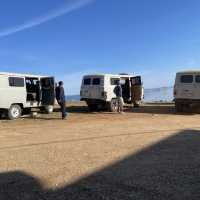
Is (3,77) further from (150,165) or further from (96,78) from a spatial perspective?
(150,165)

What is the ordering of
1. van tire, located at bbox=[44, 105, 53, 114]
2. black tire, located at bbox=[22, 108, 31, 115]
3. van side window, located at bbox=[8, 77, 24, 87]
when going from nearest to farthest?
van side window, located at bbox=[8, 77, 24, 87] < black tire, located at bbox=[22, 108, 31, 115] < van tire, located at bbox=[44, 105, 53, 114]

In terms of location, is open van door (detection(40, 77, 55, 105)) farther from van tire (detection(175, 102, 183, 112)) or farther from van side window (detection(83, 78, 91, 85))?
van tire (detection(175, 102, 183, 112))

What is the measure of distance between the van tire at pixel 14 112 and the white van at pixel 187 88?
8105mm

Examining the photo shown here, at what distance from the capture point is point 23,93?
20.3m

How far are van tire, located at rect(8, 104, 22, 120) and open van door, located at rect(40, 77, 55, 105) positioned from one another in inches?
69.7

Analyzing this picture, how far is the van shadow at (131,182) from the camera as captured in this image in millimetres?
6848

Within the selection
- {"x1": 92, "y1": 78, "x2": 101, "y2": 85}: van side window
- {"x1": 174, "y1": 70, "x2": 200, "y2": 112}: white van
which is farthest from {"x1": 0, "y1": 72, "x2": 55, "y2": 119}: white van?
{"x1": 174, "y1": 70, "x2": 200, "y2": 112}: white van

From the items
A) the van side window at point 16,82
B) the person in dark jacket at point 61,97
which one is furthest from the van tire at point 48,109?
the van side window at point 16,82

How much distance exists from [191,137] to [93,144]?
3.06 m

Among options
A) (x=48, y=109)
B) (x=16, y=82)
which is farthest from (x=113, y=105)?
(x=16, y=82)

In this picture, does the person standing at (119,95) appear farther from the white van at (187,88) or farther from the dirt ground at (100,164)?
the dirt ground at (100,164)

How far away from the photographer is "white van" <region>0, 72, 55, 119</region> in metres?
19.2

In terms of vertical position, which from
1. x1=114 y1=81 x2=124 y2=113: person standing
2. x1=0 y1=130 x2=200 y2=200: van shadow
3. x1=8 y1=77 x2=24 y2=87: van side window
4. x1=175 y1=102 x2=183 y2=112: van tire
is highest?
x1=8 y1=77 x2=24 y2=87: van side window

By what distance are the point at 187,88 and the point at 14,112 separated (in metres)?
8.73
